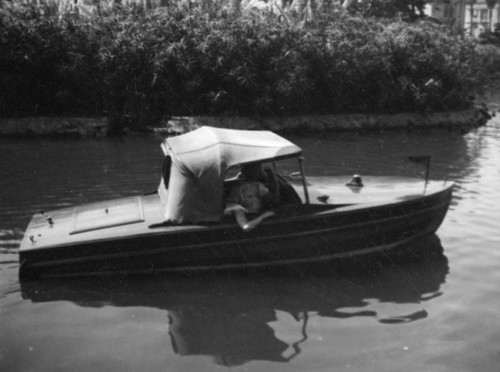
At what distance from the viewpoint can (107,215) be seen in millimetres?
7367

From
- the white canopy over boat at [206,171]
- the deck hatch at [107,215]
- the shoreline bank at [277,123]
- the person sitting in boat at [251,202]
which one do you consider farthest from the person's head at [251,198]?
the shoreline bank at [277,123]

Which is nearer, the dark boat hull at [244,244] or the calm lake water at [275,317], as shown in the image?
the calm lake water at [275,317]

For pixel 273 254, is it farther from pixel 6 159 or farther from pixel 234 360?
pixel 6 159

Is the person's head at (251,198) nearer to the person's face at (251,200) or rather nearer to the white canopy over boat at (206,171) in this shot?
the person's face at (251,200)

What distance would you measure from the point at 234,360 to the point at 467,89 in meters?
22.8

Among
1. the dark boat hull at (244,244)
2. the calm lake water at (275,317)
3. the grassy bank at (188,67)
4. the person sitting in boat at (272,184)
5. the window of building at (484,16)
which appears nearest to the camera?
the calm lake water at (275,317)

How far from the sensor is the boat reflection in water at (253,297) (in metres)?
5.71

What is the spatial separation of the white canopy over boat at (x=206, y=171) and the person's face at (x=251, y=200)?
0.32 m

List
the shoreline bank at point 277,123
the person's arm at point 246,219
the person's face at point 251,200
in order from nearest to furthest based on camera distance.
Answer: the person's arm at point 246,219, the person's face at point 251,200, the shoreline bank at point 277,123

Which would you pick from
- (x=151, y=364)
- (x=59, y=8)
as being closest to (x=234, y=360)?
(x=151, y=364)

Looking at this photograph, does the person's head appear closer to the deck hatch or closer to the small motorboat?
the small motorboat

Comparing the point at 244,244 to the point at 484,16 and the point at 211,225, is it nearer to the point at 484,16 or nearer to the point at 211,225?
the point at 211,225

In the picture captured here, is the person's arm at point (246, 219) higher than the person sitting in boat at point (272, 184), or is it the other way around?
the person sitting in boat at point (272, 184)

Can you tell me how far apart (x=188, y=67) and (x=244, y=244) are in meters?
14.0
